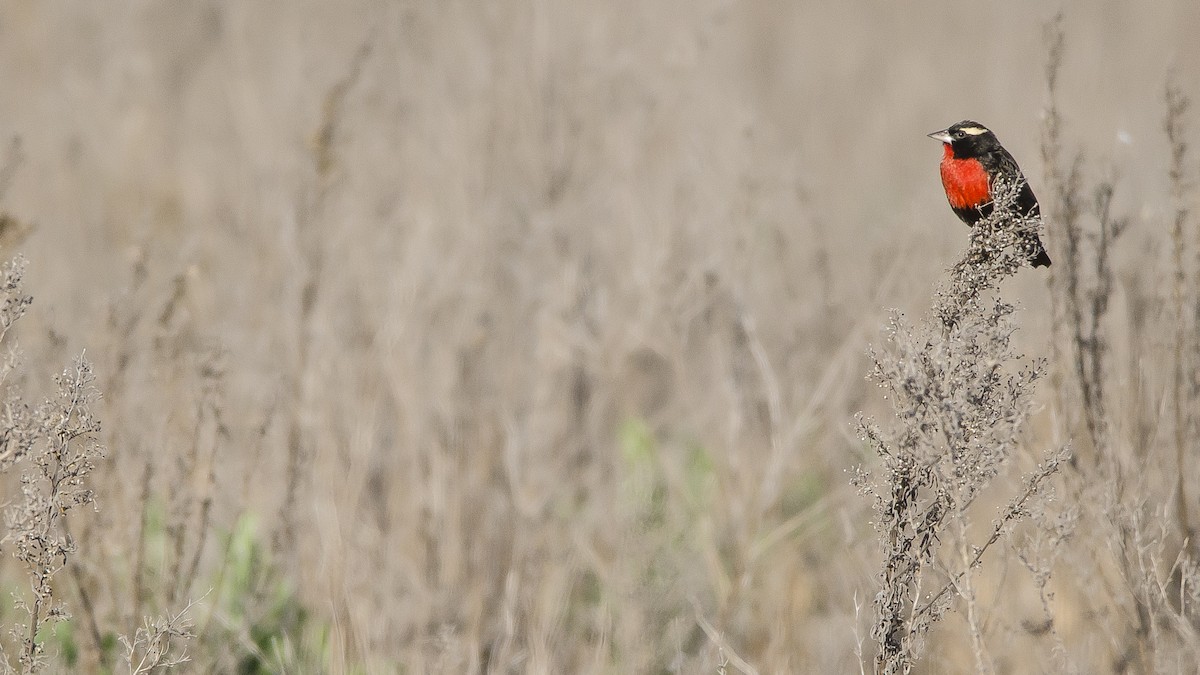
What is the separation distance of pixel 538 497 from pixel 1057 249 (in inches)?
71.5

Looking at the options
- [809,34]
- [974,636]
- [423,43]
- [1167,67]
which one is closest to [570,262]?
[423,43]

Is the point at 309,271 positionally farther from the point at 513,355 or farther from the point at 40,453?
the point at 40,453

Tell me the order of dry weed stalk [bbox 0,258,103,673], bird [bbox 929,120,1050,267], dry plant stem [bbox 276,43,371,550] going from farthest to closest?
A: 1. dry plant stem [bbox 276,43,371,550]
2. bird [bbox 929,120,1050,267]
3. dry weed stalk [bbox 0,258,103,673]

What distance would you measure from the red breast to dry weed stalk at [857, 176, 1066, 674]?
309 mm

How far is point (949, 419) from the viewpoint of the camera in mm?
1690

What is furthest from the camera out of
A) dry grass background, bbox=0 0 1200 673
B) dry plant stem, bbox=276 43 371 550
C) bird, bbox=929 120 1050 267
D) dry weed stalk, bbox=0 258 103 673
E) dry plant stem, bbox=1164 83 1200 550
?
dry plant stem, bbox=276 43 371 550

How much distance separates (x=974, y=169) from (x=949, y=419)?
627mm

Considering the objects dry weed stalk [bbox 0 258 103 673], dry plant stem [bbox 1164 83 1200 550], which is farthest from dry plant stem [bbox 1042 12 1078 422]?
dry weed stalk [bbox 0 258 103 673]

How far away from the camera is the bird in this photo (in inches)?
79.8

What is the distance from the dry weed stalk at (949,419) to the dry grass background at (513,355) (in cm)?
46

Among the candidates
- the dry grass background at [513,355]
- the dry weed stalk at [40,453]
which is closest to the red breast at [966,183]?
the dry grass background at [513,355]

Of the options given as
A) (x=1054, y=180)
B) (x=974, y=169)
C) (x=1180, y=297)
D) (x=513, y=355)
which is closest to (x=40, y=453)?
(x=974, y=169)

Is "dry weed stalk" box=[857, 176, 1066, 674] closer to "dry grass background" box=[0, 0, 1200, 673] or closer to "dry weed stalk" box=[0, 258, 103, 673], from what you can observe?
"dry grass background" box=[0, 0, 1200, 673]

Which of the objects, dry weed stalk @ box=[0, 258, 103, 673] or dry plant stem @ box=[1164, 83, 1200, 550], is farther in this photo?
dry plant stem @ box=[1164, 83, 1200, 550]
